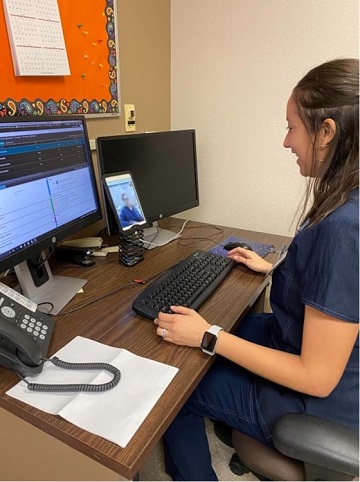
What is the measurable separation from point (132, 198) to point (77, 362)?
2.20ft

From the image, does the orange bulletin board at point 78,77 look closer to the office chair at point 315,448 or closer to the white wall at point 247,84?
the white wall at point 247,84

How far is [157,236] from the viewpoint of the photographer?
1.59 m

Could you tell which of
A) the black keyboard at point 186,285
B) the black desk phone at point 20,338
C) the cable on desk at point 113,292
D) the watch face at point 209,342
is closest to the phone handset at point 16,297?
the black desk phone at point 20,338

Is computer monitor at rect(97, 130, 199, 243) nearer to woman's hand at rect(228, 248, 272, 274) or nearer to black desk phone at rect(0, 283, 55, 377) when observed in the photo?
woman's hand at rect(228, 248, 272, 274)

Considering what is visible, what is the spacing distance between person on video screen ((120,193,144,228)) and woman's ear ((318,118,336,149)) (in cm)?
68

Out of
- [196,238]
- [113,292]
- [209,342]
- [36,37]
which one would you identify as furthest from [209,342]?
[36,37]

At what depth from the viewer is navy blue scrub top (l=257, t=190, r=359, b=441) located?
0.71 meters

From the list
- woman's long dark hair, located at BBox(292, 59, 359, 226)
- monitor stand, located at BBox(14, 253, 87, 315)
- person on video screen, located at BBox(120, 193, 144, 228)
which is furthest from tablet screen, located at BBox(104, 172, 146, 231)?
woman's long dark hair, located at BBox(292, 59, 359, 226)

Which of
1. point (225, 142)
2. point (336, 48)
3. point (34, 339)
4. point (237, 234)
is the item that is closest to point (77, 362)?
point (34, 339)

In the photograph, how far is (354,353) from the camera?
83 centimetres

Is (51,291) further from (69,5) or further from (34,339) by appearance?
(69,5)

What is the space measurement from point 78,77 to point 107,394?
1130 mm

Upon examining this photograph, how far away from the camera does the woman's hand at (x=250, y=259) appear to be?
1.26 metres

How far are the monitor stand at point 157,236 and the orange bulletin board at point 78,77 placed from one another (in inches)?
21.1
